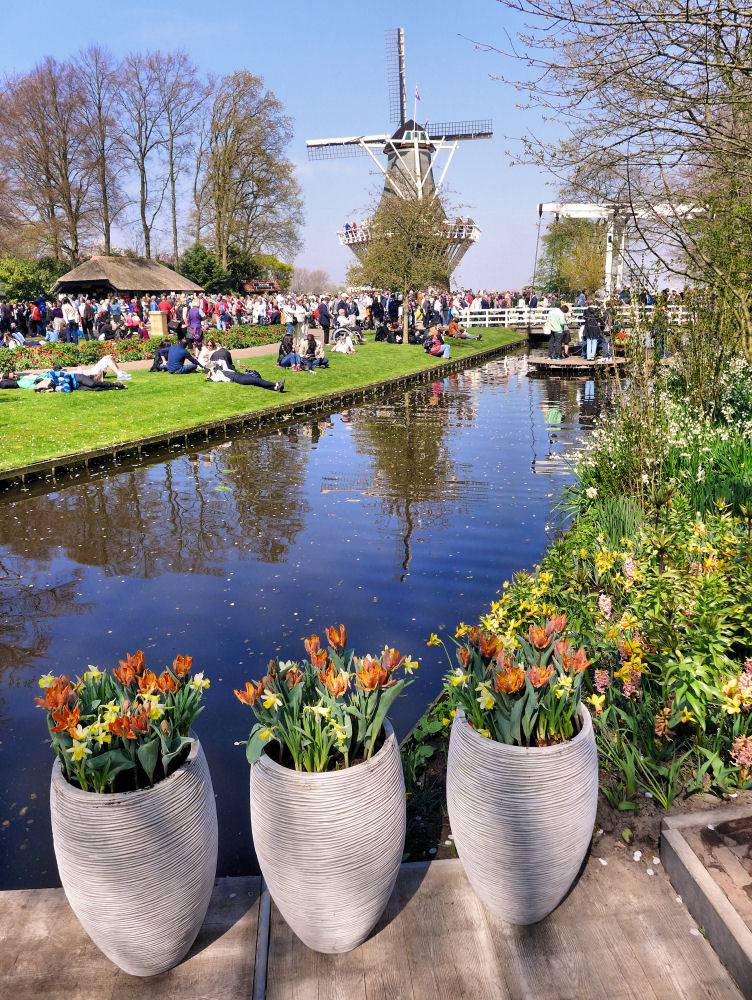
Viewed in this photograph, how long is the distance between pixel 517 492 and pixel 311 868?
9.03 m

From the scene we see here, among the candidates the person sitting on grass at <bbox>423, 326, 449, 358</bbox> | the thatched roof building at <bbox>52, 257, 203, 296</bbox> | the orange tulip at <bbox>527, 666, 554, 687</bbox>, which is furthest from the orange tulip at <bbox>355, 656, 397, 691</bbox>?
the thatched roof building at <bbox>52, 257, 203, 296</bbox>

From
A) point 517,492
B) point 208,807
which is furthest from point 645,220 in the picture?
point 208,807

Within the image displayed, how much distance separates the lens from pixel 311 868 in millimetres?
2596

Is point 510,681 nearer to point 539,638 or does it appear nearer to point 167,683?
point 539,638

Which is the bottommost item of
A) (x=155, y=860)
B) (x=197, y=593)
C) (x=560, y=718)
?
(x=197, y=593)

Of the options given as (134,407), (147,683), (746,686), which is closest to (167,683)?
(147,683)

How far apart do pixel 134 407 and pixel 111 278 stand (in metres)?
27.5

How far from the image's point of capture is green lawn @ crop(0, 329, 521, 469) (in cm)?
1367

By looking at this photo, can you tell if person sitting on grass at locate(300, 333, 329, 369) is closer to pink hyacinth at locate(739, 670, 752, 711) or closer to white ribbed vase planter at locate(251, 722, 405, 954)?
pink hyacinth at locate(739, 670, 752, 711)

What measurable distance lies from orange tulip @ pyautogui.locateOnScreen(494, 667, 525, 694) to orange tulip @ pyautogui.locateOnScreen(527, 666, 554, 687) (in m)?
0.03

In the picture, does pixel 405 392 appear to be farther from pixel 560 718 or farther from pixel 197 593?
pixel 560 718

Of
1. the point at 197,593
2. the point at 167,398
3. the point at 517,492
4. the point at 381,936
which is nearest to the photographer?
the point at 381,936

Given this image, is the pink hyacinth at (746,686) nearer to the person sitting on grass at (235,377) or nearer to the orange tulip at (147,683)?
the orange tulip at (147,683)

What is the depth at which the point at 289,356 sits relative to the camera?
23.9 meters
